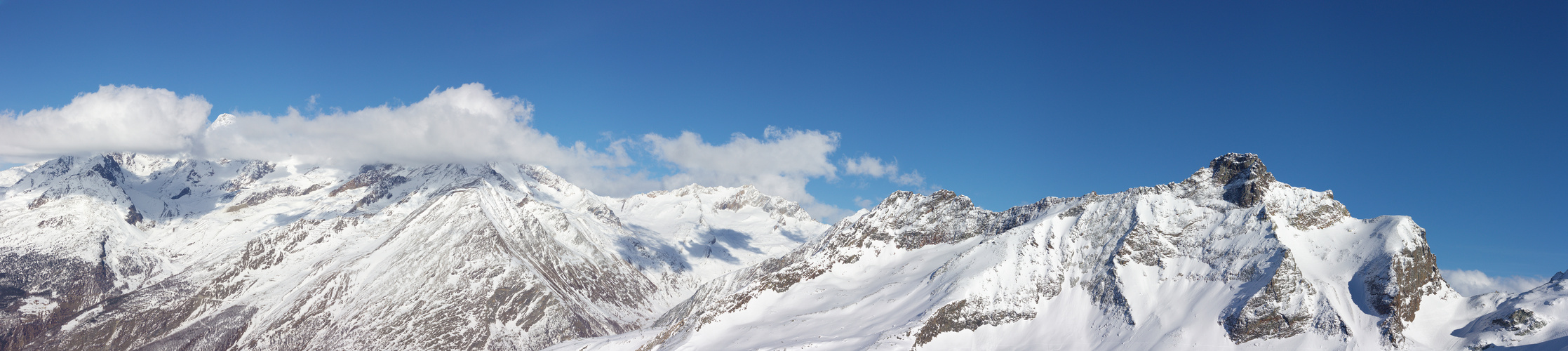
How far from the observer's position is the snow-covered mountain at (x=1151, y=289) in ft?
348

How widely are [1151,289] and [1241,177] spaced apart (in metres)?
31.9

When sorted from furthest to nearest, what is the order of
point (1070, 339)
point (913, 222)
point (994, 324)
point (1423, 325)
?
point (913, 222) → point (994, 324) → point (1070, 339) → point (1423, 325)

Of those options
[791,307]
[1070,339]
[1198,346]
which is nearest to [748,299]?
[791,307]

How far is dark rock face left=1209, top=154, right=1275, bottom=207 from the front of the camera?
133250 mm

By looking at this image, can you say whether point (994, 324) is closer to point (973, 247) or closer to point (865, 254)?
point (973, 247)

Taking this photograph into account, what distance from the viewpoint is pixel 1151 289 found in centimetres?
12725

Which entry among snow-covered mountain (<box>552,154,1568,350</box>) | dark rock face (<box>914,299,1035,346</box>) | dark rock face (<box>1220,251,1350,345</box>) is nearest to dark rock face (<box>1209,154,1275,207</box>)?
snow-covered mountain (<box>552,154,1568,350</box>)

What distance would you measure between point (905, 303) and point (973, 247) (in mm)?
22482

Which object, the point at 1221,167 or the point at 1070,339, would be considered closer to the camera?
the point at 1070,339

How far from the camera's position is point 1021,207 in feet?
579

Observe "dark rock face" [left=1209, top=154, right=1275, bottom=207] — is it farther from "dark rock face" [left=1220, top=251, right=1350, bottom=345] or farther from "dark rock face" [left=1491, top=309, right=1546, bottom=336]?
"dark rock face" [left=1491, top=309, right=1546, bottom=336]

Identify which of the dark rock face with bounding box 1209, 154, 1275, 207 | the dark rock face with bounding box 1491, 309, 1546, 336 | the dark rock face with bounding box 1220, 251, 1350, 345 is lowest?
the dark rock face with bounding box 1491, 309, 1546, 336

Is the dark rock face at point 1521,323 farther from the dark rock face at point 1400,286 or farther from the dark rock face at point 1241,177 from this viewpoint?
the dark rock face at point 1241,177

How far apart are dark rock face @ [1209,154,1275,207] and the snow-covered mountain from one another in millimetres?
311
